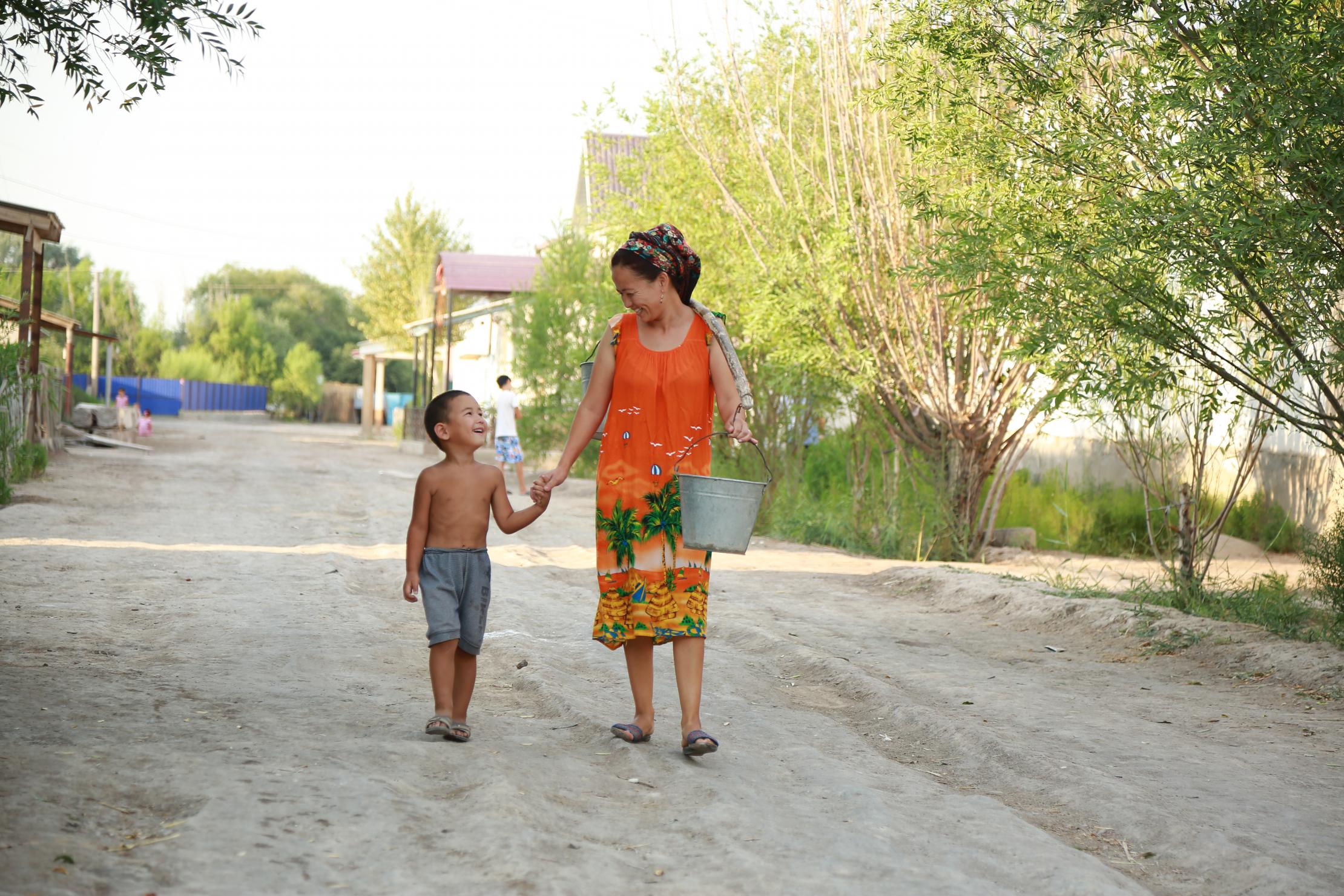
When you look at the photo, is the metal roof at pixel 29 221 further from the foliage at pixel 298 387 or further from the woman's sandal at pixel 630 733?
the foliage at pixel 298 387

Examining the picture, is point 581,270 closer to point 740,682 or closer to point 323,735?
point 740,682

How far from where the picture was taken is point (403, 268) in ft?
171

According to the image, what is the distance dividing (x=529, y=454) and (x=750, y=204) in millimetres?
10629

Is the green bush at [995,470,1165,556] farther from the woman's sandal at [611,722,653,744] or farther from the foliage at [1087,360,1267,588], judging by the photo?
the woman's sandal at [611,722,653,744]

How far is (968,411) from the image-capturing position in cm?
1159

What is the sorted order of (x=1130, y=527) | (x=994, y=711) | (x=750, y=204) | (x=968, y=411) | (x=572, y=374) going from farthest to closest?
1. (x=572, y=374)
2. (x=1130, y=527)
3. (x=750, y=204)
4. (x=968, y=411)
5. (x=994, y=711)

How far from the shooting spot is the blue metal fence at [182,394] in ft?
177

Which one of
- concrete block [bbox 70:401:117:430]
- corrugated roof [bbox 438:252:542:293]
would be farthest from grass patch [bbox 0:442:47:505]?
corrugated roof [bbox 438:252:542:293]

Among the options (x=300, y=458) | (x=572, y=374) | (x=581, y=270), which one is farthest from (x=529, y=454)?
(x=300, y=458)

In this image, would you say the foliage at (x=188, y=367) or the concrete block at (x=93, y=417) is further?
the foliage at (x=188, y=367)

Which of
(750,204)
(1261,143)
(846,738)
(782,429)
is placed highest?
(750,204)

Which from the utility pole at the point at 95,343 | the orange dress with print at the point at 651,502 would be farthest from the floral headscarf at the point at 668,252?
the utility pole at the point at 95,343

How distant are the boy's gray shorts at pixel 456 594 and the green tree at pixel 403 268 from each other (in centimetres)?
4769

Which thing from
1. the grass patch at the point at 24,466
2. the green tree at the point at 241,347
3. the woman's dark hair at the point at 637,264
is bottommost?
the grass patch at the point at 24,466
